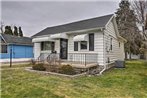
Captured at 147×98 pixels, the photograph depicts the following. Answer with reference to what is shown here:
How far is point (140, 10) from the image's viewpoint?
20.6 m

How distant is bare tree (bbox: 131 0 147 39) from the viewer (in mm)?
20141

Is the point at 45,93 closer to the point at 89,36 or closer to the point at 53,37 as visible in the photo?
the point at 89,36

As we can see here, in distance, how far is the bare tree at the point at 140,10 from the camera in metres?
20.1

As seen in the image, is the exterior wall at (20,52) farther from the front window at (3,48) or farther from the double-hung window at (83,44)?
the double-hung window at (83,44)

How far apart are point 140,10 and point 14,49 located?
19.7 m

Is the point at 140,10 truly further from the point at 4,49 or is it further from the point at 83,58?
the point at 4,49

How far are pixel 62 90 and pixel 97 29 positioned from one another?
22.3ft

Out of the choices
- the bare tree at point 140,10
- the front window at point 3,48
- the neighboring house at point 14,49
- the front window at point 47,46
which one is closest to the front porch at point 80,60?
the front window at point 47,46

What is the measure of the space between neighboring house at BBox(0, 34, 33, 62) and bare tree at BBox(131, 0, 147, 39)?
17.9 metres

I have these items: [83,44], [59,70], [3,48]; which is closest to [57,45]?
[83,44]

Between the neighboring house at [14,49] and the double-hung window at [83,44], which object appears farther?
the neighboring house at [14,49]

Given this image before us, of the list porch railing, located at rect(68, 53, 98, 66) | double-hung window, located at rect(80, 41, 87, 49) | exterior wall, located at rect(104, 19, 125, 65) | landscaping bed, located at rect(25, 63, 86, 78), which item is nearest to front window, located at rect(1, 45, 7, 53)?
landscaping bed, located at rect(25, 63, 86, 78)

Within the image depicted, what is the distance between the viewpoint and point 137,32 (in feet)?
68.9

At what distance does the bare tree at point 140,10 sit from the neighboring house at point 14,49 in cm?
1790
